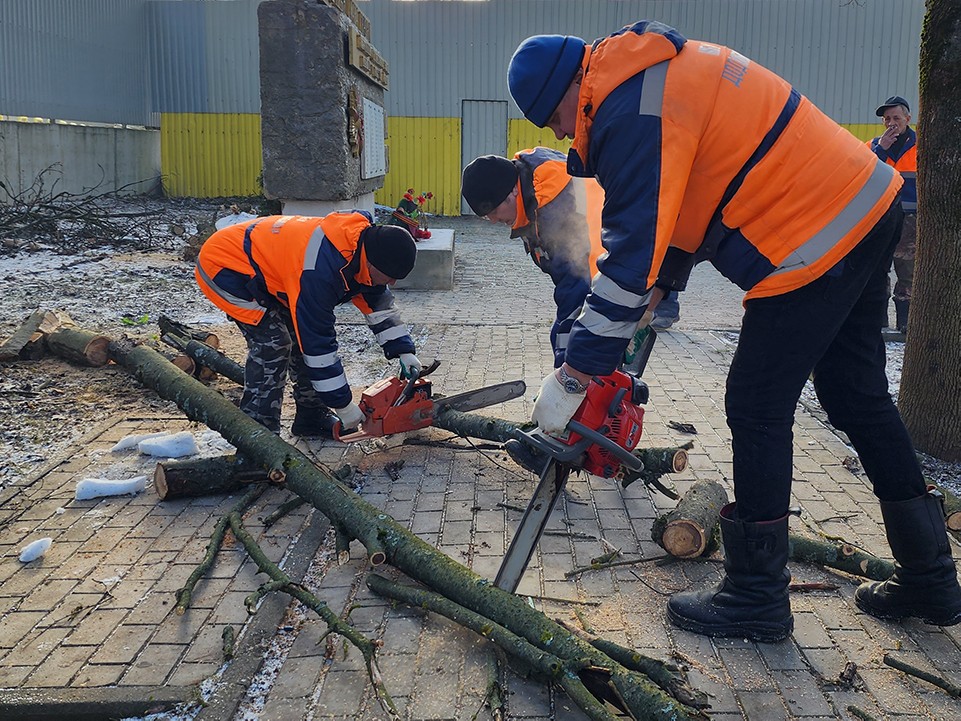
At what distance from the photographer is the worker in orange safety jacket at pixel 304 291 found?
12.3ft

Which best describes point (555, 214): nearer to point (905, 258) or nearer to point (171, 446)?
point (171, 446)

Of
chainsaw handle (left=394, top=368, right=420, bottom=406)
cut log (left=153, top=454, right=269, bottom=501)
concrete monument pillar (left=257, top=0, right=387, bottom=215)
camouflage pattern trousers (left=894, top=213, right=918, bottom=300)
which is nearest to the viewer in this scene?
cut log (left=153, top=454, right=269, bottom=501)

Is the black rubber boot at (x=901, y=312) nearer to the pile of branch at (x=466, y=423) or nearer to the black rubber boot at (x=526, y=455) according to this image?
the pile of branch at (x=466, y=423)

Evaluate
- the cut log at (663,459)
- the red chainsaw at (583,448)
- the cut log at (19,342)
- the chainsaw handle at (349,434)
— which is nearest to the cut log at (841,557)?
the cut log at (663,459)

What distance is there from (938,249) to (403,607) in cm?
324

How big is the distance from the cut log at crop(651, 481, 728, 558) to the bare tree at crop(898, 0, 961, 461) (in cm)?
170

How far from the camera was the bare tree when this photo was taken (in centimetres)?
392

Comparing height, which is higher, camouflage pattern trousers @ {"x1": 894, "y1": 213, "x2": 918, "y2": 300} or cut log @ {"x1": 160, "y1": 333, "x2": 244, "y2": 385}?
camouflage pattern trousers @ {"x1": 894, "y1": 213, "x2": 918, "y2": 300}

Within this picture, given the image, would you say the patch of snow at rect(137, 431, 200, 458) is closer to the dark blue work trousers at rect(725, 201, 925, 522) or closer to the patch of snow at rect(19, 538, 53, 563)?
the patch of snow at rect(19, 538, 53, 563)

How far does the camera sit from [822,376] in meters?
2.55

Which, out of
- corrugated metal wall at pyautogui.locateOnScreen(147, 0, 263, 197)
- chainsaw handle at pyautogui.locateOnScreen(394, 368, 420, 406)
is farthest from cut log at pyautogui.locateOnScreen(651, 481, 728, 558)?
corrugated metal wall at pyautogui.locateOnScreen(147, 0, 263, 197)

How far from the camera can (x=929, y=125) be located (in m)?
4.04

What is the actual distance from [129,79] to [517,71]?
18.7 m

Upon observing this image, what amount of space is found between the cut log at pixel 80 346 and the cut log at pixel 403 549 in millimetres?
1250
